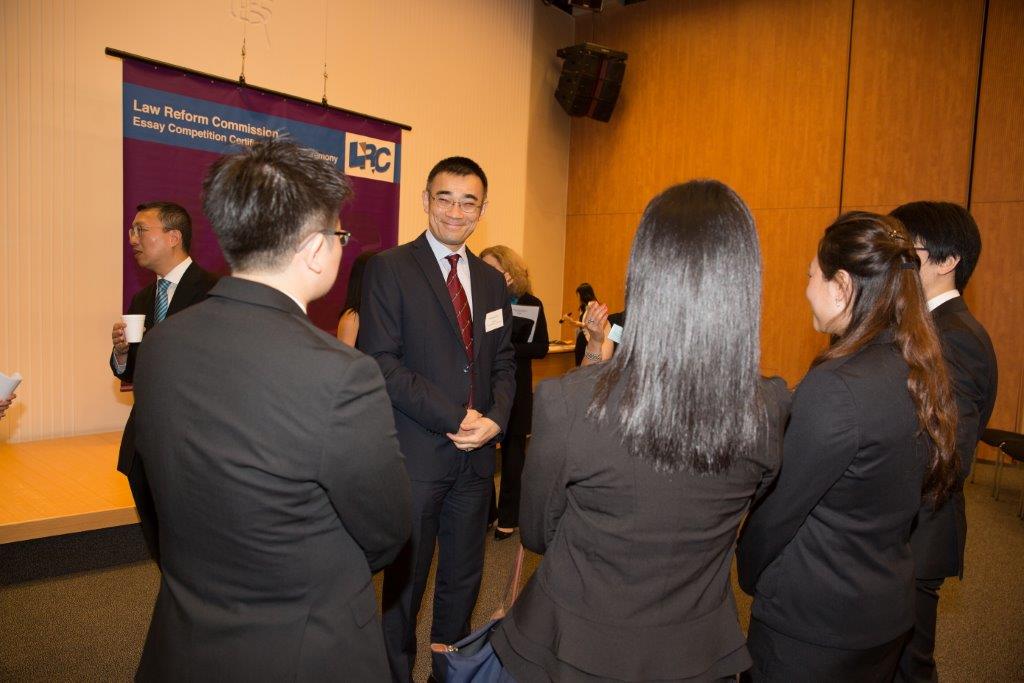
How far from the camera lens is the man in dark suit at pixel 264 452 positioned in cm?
100

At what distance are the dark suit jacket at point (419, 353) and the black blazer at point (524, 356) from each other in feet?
5.34

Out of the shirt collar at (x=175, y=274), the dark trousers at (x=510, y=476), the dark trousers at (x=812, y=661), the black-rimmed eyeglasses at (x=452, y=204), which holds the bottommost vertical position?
the dark trousers at (x=510, y=476)

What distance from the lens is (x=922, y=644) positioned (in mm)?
1826

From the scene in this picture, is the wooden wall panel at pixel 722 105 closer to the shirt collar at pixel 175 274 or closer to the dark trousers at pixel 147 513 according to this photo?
the shirt collar at pixel 175 274

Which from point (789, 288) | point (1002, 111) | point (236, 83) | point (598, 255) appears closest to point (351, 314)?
point (236, 83)

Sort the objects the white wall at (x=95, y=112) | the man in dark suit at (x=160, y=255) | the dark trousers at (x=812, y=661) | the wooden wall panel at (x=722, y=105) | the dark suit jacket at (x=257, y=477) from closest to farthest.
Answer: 1. the dark suit jacket at (x=257, y=477)
2. the dark trousers at (x=812, y=661)
3. the man in dark suit at (x=160, y=255)
4. the white wall at (x=95, y=112)
5. the wooden wall panel at (x=722, y=105)

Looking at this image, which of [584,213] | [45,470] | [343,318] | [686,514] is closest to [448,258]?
[343,318]

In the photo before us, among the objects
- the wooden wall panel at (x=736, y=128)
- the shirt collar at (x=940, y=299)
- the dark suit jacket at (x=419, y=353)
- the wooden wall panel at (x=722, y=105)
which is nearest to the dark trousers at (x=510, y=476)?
the dark suit jacket at (x=419, y=353)

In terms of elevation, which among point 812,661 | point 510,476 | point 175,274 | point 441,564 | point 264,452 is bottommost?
point 510,476

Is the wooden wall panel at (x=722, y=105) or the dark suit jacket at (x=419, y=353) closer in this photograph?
the dark suit jacket at (x=419, y=353)

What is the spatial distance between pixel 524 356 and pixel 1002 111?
454 centimetres

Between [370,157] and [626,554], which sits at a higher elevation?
[370,157]

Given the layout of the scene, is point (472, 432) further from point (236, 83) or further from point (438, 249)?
point (236, 83)

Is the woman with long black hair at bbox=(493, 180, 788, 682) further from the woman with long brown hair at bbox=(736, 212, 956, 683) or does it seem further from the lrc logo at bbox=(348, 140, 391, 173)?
the lrc logo at bbox=(348, 140, 391, 173)
